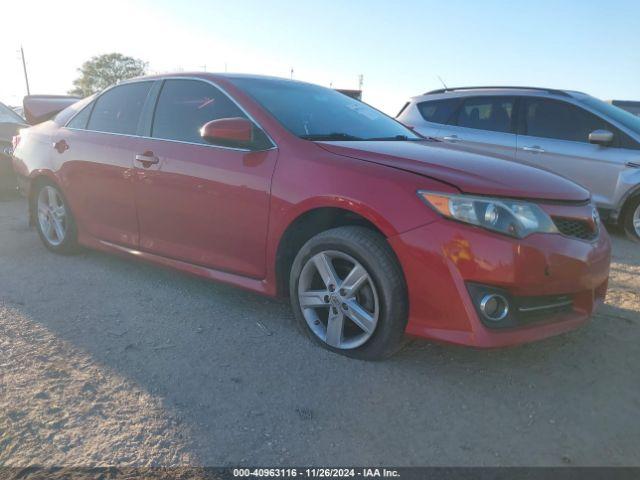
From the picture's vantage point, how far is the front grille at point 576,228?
2633 millimetres

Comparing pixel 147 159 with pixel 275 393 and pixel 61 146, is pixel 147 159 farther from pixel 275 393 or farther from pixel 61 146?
pixel 275 393

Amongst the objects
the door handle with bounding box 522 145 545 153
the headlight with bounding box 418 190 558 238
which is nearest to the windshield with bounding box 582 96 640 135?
the door handle with bounding box 522 145 545 153

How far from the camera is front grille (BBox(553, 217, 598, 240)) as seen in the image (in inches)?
104

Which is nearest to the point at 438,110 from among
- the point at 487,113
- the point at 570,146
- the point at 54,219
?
the point at 487,113

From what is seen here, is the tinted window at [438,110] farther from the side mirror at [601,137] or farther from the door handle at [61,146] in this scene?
the door handle at [61,146]

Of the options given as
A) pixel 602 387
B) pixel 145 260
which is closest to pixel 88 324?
pixel 145 260

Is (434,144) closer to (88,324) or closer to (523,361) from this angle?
(523,361)

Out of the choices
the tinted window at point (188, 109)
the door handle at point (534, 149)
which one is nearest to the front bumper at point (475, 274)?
the tinted window at point (188, 109)

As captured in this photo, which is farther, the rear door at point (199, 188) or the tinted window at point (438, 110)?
the tinted window at point (438, 110)

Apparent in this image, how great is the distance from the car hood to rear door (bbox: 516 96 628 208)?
3110mm

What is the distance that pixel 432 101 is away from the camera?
7.27 m

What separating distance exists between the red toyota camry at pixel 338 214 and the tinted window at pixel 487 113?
3.05 m

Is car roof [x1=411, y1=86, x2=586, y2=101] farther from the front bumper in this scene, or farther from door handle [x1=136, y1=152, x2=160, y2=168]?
door handle [x1=136, y1=152, x2=160, y2=168]

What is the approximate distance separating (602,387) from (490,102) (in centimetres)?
490
